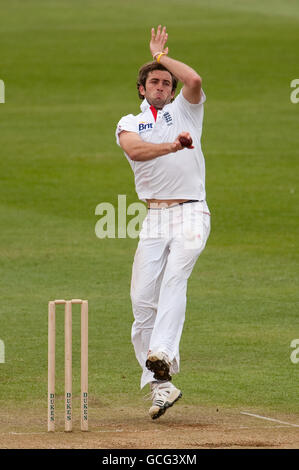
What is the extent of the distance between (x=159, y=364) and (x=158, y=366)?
15 millimetres

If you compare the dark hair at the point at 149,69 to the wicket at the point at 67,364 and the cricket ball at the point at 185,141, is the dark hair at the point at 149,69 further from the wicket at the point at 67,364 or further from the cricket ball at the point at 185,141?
the wicket at the point at 67,364

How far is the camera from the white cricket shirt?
25.8 feet

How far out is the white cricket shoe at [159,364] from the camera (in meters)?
7.42

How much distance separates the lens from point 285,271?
1370 centimetres

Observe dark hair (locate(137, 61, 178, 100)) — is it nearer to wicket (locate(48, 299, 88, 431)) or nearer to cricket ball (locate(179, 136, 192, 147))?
cricket ball (locate(179, 136, 192, 147))

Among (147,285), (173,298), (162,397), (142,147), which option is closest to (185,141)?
(142,147)

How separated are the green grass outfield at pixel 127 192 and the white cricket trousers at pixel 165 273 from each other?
678mm

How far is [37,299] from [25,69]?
2228cm

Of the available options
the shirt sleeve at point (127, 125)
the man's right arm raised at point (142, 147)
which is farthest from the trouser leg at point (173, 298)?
the shirt sleeve at point (127, 125)

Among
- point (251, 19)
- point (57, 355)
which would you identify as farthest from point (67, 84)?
point (57, 355)

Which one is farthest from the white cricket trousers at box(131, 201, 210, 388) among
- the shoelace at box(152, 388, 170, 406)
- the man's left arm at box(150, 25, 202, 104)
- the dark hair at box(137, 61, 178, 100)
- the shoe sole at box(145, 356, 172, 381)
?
the dark hair at box(137, 61, 178, 100)

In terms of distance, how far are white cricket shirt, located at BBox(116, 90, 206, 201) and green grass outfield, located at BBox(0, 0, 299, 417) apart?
5.11 feet

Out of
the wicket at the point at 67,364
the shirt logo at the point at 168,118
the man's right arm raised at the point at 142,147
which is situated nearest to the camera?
the wicket at the point at 67,364
